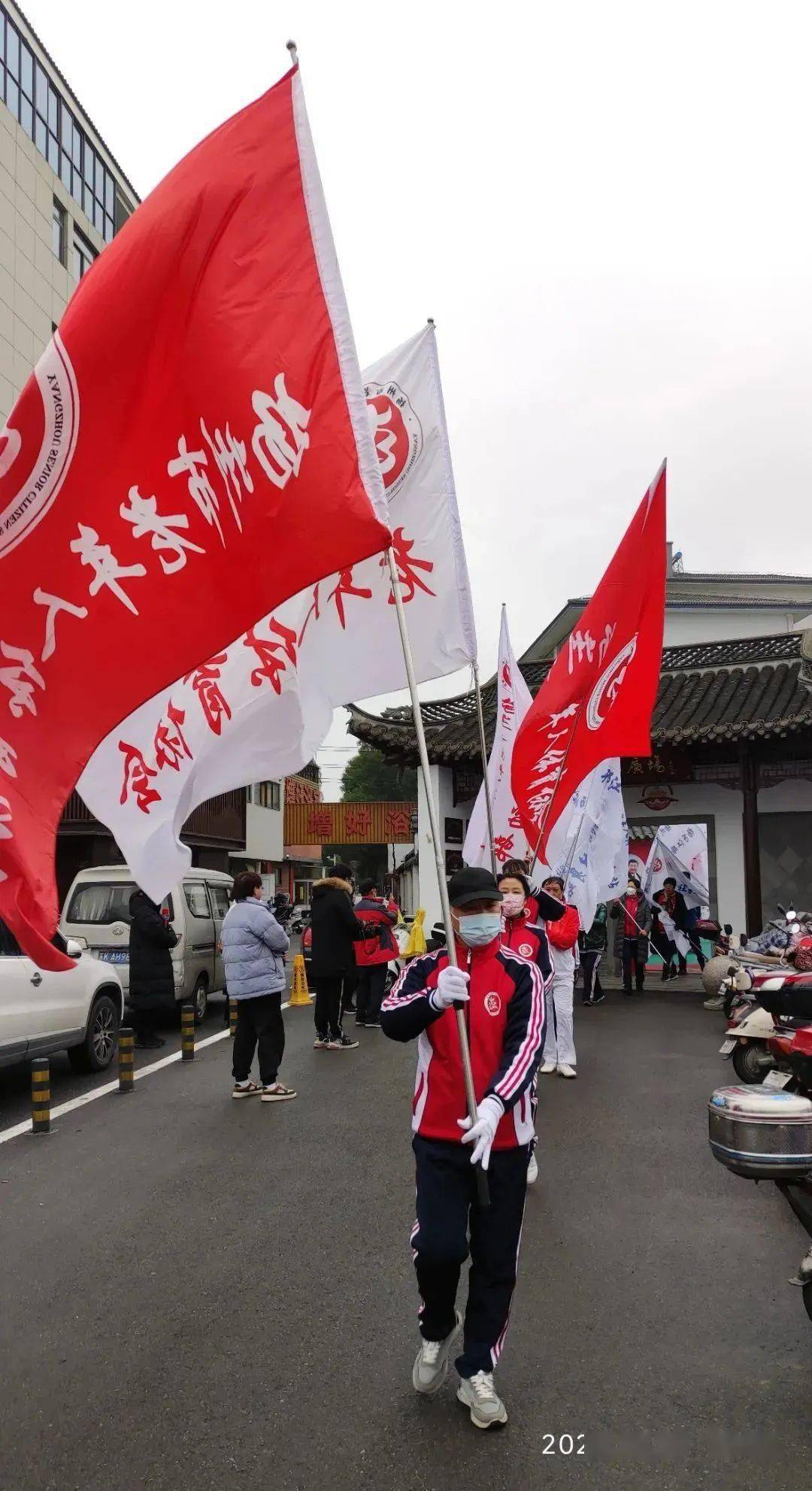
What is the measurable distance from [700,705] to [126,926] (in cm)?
1052

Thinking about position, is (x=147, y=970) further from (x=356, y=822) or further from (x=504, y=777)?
(x=356, y=822)

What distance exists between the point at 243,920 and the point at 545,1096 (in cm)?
279

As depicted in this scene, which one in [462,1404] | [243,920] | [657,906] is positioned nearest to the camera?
[462,1404]

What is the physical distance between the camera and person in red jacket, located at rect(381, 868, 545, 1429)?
321 centimetres

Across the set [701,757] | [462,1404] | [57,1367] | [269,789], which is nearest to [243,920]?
[57,1367]

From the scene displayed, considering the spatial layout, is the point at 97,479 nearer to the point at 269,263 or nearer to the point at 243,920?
the point at 269,263

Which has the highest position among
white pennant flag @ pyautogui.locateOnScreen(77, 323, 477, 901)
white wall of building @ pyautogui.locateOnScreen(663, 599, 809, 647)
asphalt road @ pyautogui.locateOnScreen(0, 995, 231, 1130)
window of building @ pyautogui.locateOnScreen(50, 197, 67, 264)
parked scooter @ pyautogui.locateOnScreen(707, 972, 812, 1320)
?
window of building @ pyautogui.locateOnScreen(50, 197, 67, 264)

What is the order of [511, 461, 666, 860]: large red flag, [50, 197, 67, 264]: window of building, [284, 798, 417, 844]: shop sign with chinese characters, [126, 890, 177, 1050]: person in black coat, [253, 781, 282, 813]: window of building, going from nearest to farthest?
[511, 461, 666, 860]: large red flag
[126, 890, 177, 1050]: person in black coat
[50, 197, 67, 264]: window of building
[284, 798, 417, 844]: shop sign with chinese characters
[253, 781, 282, 813]: window of building

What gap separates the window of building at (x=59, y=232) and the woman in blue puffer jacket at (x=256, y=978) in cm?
2481

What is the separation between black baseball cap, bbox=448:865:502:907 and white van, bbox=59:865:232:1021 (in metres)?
8.31

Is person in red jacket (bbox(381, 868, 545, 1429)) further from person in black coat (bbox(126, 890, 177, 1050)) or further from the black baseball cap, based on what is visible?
person in black coat (bbox(126, 890, 177, 1050))

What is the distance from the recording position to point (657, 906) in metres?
15.8

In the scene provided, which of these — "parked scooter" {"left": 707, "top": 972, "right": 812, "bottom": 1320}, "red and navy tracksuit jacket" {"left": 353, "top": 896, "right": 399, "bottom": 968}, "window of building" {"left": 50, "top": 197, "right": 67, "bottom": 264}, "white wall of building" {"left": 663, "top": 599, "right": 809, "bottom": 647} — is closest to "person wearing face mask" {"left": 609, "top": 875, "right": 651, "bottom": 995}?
"red and navy tracksuit jacket" {"left": 353, "top": 896, "right": 399, "bottom": 968}

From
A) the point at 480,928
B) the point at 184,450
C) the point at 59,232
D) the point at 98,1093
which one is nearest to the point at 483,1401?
the point at 480,928
